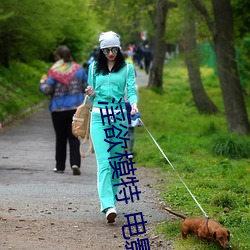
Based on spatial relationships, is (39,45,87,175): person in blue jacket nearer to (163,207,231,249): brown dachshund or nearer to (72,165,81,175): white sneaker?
(72,165,81,175): white sneaker

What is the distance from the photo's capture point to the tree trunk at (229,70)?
16.2 metres

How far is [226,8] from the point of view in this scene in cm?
1603

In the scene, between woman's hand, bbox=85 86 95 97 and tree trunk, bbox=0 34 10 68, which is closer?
woman's hand, bbox=85 86 95 97

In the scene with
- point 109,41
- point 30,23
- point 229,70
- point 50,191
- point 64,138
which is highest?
point 109,41

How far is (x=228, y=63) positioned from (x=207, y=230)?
10.5 meters

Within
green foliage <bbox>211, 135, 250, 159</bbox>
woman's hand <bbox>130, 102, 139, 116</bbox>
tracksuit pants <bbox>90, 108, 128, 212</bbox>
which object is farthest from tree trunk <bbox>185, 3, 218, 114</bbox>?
woman's hand <bbox>130, 102, 139, 116</bbox>

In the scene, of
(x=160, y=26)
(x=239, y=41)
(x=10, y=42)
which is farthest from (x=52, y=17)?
(x=160, y=26)

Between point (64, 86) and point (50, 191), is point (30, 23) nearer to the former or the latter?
point (64, 86)

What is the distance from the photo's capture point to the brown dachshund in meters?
6.06

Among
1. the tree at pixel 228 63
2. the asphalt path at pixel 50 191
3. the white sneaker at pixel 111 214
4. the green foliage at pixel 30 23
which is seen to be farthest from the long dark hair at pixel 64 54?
the tree at pixel 228 63

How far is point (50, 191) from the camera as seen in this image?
9461mm

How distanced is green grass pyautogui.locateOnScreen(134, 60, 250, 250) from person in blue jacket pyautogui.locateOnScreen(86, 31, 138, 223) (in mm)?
728

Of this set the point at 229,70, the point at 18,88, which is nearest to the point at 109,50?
the point at 229,70

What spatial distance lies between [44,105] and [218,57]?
34.5ft
